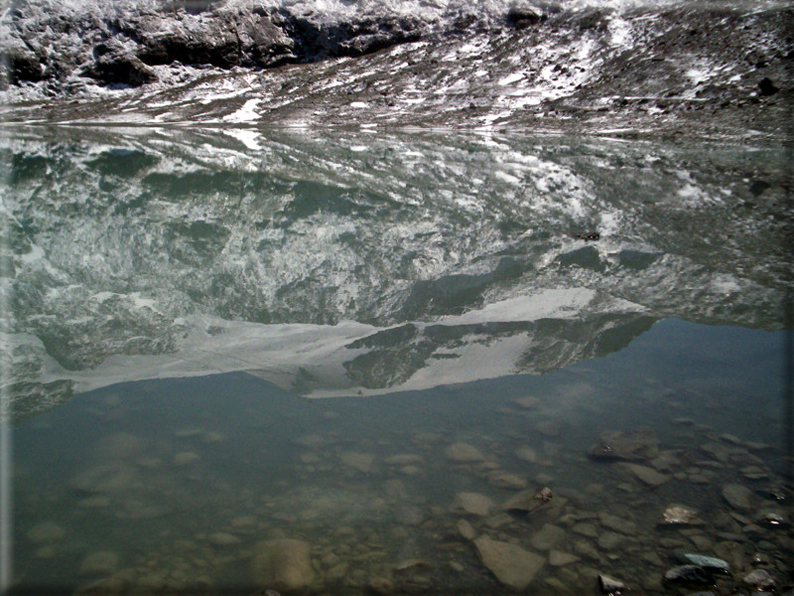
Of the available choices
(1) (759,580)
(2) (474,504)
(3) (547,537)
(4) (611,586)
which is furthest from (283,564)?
(1) (759,580)

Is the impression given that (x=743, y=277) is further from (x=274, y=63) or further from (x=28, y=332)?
(x=274, y=63)

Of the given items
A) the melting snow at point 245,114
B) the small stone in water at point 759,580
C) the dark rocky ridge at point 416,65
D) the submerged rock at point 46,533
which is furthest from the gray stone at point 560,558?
the melting snow at point 245,114

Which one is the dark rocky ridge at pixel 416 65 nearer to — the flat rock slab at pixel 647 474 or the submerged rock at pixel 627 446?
the submerged rock at pixel 627 446

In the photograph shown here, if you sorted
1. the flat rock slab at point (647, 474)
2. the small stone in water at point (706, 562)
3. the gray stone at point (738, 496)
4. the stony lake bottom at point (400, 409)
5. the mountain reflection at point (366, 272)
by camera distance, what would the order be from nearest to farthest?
the small stone in water at point (706, 562), the stony lake bottom at point (400, 409), the gray stone at point (738, 496), the flat rock slab at point (647, 474), the mountain reflection at point (366, 272)

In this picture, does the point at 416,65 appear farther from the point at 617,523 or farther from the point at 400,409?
the point at 617,523

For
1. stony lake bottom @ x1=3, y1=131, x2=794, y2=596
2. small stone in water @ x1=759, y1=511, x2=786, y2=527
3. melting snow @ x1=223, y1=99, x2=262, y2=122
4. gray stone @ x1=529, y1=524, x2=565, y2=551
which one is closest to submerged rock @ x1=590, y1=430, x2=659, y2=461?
stony lake bottom @ x1=3, y1=131, x2=794, y2=596

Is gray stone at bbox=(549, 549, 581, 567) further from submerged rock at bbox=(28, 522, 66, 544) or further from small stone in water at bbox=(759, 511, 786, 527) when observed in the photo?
submerged rock at bbox=(28, 522, 66, 544)

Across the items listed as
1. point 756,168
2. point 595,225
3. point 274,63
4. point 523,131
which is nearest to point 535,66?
point 523,131
